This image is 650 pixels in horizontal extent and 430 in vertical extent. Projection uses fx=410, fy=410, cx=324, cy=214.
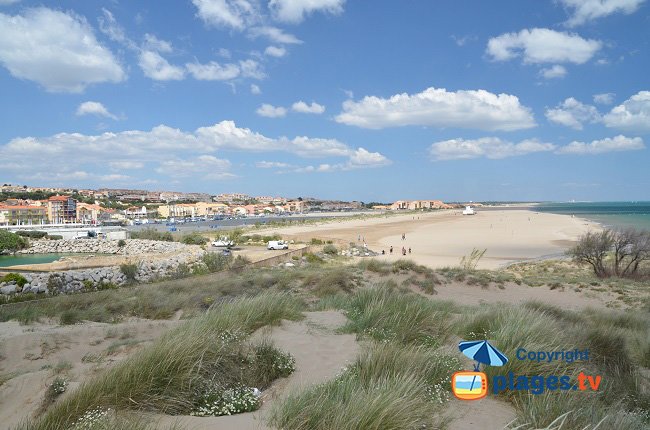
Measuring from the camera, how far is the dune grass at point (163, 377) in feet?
11.7

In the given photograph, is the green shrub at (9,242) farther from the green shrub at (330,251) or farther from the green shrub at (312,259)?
the green shrub at (312,259)

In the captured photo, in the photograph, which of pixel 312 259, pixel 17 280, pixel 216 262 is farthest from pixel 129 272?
pixel 312 259

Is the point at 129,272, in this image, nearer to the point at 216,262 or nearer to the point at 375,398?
the point at 216,262

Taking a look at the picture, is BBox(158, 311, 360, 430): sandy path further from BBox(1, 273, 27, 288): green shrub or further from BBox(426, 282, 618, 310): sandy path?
BBox(1, 273, 27, 288): green shrub

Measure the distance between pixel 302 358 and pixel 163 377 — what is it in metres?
1.97

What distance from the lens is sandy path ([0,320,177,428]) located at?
15.5 feet

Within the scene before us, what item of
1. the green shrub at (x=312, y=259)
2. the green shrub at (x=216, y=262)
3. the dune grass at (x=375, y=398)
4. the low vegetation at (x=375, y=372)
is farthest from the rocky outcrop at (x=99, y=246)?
the dune grass at (x=375, y=398)

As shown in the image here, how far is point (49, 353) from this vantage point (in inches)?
309

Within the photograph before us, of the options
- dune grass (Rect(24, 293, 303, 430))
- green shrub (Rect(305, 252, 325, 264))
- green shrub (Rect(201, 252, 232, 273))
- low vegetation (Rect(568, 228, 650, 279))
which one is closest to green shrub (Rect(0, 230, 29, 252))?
green shrub (Rect(201, 252, 232, 273))

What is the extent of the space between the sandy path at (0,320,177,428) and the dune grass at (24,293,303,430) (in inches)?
35.4

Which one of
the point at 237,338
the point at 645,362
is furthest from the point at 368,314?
the point at 645,362

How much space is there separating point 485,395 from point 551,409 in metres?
0.83

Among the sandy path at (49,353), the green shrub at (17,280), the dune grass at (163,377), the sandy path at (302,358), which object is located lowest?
the green shrub at (17,280)

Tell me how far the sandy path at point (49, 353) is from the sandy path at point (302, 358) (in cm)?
208
